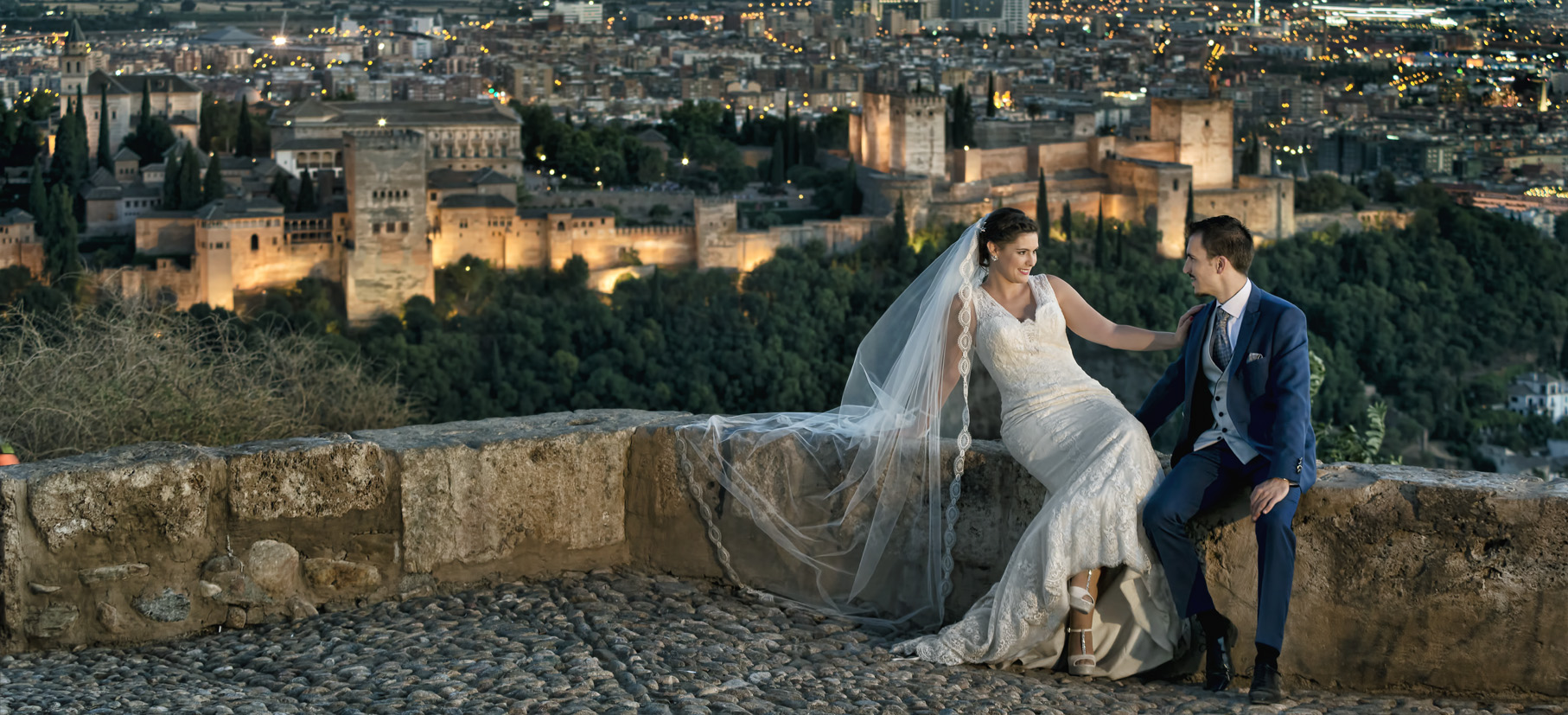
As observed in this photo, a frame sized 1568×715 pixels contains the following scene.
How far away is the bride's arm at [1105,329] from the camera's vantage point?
3004mm

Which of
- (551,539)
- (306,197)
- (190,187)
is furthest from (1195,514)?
(190,187)

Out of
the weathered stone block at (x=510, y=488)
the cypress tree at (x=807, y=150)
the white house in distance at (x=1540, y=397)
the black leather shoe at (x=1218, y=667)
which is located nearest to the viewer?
the black leather shoe at (x=1218, y=667)

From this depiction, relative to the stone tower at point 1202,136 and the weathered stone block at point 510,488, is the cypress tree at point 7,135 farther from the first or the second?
the weathered stone block at point 510,488

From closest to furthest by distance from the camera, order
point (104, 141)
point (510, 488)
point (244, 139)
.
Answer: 1. point (510, 488)
2. point (244, 139)
3. point (104, 141)

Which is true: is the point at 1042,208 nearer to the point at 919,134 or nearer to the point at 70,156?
the point at 919,134

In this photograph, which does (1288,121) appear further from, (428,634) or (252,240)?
(428,634)

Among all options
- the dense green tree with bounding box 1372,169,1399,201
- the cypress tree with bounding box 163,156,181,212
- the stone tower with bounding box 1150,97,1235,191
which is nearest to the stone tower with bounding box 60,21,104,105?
the cypress tree with bounding box 163,156,181,212

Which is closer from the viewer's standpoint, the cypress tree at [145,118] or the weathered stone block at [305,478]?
the weathered stone block at [305,478]

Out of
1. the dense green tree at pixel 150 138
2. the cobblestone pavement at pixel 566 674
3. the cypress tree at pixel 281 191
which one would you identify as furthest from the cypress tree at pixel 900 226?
the cobblestone pavement at pixel 566 674

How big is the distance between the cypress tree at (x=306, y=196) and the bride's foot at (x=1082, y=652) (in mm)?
24600

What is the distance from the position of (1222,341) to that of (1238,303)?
6 centimetres

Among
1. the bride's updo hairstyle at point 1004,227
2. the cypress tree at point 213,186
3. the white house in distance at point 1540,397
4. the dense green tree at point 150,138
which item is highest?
the bride's updo hairstyle at point 1004,227

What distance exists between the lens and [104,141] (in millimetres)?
31938

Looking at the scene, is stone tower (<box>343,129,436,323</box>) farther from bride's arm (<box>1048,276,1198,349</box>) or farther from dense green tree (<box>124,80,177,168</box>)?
bride's arm (<box>1048,276,1198,349</box>)
